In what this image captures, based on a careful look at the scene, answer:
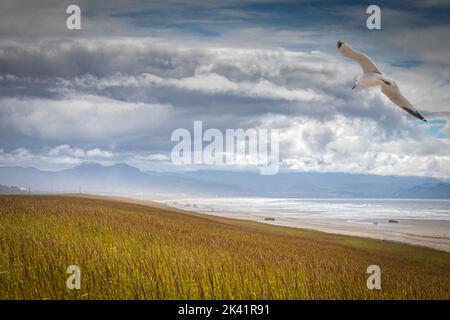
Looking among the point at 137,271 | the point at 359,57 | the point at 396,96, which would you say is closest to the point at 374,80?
the point at 396,96

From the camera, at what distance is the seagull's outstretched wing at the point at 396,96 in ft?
42.4

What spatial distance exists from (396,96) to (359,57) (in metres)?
1.66

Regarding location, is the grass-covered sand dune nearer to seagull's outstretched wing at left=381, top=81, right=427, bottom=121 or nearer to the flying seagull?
seagull's outstretched wing at left=381, top=81, right=427, bottom=121

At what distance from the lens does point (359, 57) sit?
1390cm

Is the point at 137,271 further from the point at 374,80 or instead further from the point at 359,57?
the point at 359,57

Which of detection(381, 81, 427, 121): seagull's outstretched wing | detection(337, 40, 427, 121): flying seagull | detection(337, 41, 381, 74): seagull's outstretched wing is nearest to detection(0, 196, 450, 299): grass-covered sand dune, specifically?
detection(381, 81, 427, 121): seagull's outstretched wing

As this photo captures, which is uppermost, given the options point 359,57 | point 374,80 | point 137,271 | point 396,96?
point 359,57

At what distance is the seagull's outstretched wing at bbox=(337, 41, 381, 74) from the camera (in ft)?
45.1

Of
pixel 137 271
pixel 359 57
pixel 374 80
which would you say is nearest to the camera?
pixel 137 271

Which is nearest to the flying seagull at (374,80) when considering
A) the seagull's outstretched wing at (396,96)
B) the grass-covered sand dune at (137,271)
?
the seagull's outstretched wing at (396,96)

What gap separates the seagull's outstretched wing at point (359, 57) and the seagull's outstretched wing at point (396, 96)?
0.81 meters

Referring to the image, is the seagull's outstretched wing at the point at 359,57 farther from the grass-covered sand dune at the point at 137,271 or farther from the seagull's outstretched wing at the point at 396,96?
the grass-covered sand dune at the point at 137,271
